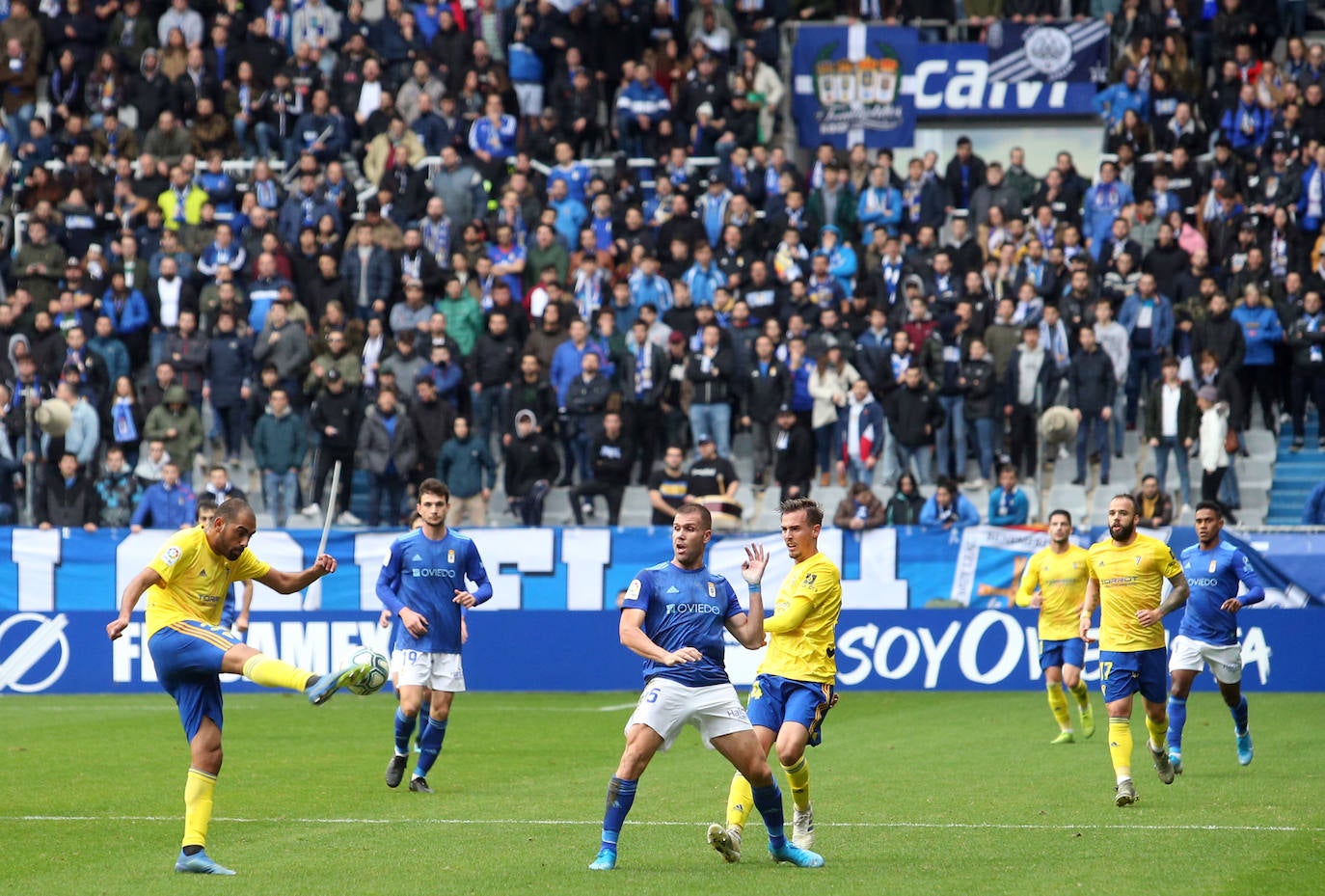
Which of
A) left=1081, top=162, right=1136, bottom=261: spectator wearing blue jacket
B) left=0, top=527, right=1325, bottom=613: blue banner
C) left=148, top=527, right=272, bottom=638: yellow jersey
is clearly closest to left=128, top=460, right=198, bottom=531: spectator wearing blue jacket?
left=0, top=527, right=1325, bottom=613: blue banner

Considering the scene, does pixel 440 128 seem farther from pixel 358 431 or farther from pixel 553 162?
pixel 358 431

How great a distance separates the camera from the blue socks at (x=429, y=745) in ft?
46.7

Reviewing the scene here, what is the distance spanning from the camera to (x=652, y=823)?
40.7ft

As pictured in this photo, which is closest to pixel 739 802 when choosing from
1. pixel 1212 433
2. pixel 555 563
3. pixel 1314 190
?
pixel 555 563

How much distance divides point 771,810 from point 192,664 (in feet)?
11.3

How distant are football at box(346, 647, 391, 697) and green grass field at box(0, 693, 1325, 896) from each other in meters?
1.07

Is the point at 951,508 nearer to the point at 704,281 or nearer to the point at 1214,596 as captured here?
the point at 704,281

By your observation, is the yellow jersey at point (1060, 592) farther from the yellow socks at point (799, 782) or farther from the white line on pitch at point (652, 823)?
the yellow socks at point (799, 782)

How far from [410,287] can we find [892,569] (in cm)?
861

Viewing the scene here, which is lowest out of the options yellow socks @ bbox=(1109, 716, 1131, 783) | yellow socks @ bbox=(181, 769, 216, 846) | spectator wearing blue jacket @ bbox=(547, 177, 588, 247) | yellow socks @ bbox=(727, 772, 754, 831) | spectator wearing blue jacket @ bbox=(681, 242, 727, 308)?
yellow socks @ bbox=(1109, 716, 1131, 783)

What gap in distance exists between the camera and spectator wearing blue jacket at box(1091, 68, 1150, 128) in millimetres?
31562

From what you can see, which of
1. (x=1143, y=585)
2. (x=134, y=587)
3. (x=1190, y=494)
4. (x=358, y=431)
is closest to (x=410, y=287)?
(x=358, y=431)

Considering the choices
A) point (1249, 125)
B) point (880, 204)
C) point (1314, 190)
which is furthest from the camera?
point (1249, 125)

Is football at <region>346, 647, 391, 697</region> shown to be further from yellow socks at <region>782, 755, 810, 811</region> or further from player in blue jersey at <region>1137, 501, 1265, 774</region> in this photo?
player in blue jersey at <region>1137, 501, 1265, 774</region>
